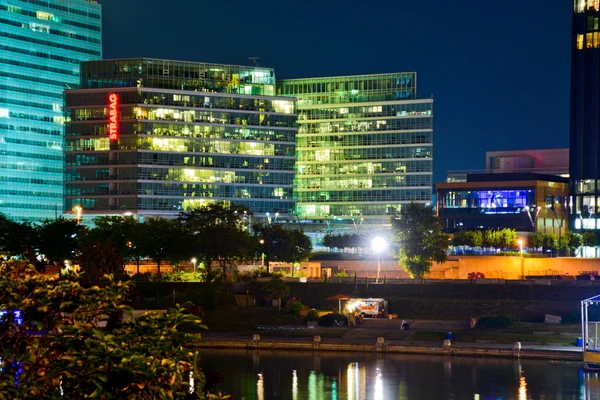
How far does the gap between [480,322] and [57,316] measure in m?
85.8

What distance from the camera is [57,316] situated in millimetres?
32188

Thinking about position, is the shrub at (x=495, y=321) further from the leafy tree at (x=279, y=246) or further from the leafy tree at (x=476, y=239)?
the leafy tree at (x=476, y=239)

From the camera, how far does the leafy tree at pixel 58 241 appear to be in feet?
500

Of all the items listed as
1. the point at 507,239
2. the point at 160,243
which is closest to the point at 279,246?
the point at 160,243

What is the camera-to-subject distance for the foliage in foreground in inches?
1105

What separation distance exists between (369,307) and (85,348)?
3681 inches

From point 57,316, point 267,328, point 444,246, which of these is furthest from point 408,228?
point 57,316

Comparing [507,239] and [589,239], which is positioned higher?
[507,239]

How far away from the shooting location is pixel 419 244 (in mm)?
144500

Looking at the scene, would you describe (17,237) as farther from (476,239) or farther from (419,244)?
(476,239)

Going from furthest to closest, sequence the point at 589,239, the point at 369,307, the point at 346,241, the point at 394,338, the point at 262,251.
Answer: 1. the point at 346,241
2. the point at 589,239
3. the point at 262,251
4. the point at 369,307
5. the point at 394,338

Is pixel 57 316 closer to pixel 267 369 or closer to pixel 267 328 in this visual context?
pixel 267 369

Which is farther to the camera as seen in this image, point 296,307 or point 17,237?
point 17,237

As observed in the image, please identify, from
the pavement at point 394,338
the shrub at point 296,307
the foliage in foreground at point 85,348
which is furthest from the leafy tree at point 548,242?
the foliage in foreground at point 85,348
